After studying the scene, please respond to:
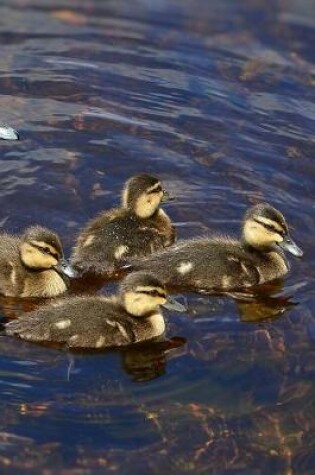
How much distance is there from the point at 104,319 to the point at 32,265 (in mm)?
789

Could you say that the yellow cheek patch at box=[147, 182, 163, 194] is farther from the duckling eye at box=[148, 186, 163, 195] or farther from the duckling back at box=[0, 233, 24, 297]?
the duckling back at box=[0, 233, 24, 297]

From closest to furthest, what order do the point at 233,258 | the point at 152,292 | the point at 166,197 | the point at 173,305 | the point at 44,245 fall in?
the point at 152,292 < the point at 173,305 < the point at 44,245 < the point at 233,258 < the point at 166,197

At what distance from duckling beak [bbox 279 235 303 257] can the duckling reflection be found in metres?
1.27

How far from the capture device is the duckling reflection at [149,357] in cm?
621

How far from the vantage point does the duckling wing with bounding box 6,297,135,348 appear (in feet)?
20.8

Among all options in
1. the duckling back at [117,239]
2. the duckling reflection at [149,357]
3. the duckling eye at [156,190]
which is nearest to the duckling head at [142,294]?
the duckling reflection at [149,357]

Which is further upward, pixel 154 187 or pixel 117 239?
pixel 154 187

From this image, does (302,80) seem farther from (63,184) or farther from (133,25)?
(63,184)

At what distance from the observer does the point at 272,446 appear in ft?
18.8

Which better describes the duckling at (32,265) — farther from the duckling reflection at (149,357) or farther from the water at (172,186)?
the duckling reflection at (149,357)

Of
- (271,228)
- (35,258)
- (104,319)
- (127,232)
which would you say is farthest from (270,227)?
(35,258)

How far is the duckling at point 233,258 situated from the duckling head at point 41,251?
0.59 meters

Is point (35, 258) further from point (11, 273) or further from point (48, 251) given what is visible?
point (11, 273)

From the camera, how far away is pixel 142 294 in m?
6.45
